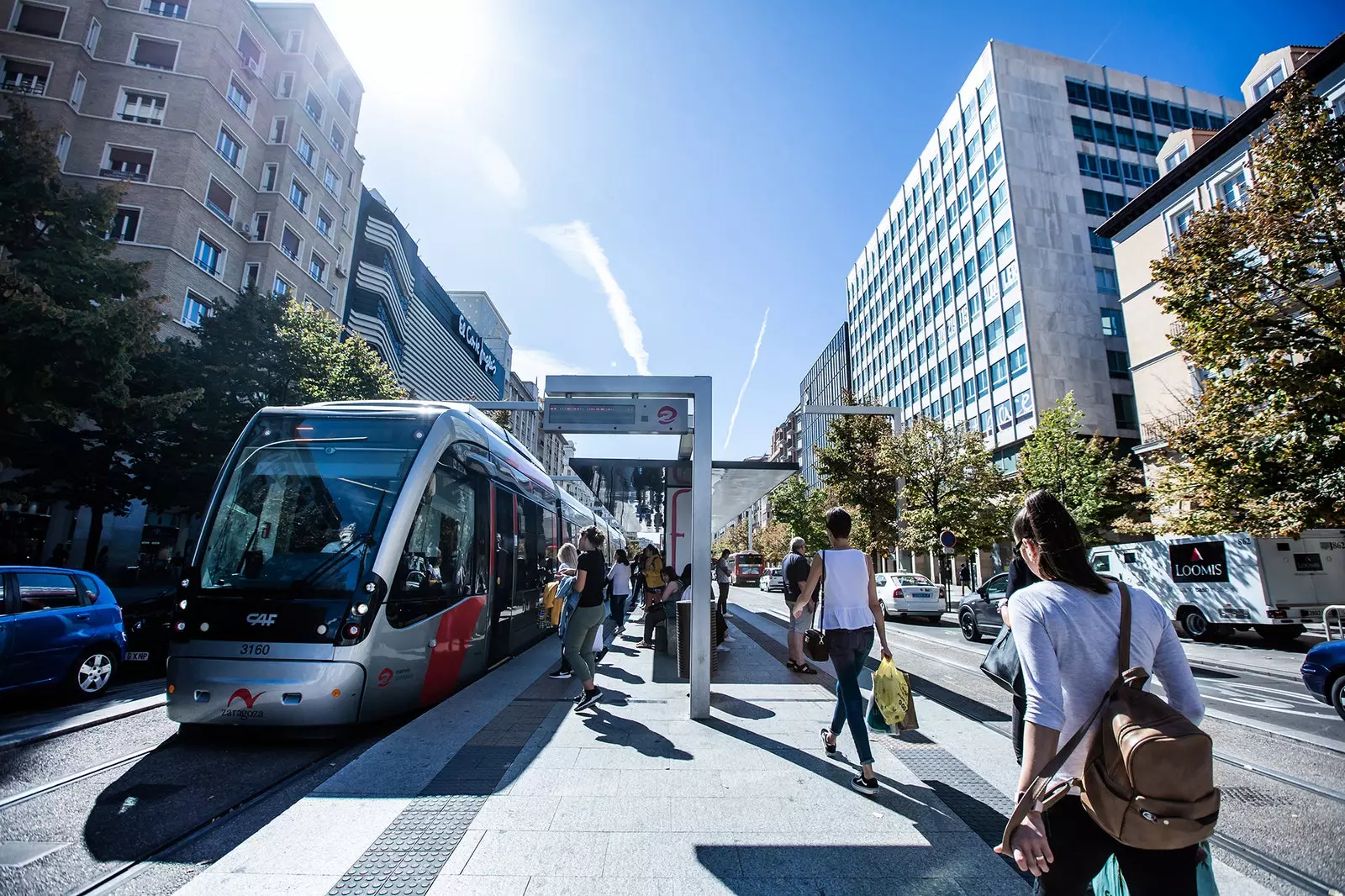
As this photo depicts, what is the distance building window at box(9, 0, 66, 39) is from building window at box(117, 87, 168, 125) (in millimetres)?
3142

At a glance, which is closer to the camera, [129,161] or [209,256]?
[129,161]

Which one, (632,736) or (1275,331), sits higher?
(1275,331)

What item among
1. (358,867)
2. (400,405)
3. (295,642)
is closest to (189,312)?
(400,405)

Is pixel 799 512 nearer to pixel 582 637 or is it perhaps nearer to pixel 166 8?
pixel 582 637

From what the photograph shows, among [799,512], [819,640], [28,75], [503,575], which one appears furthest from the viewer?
[799,512]

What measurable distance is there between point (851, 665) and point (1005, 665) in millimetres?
1834

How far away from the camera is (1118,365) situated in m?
35.6

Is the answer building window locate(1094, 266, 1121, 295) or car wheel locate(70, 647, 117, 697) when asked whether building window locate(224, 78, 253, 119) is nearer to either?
car wheel locate(70, 647, 117, 697)

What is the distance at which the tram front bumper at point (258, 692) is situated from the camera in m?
5.04

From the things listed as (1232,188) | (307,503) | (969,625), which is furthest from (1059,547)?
(1232,188)

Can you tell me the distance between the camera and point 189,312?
26.1 meters

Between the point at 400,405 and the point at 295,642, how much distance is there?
106 inches

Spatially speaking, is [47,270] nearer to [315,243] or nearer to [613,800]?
[613,800]

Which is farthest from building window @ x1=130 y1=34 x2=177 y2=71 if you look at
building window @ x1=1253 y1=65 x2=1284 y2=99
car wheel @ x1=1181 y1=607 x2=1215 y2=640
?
building window @ x1=1253 y1=65 x2=1284 y2=99
